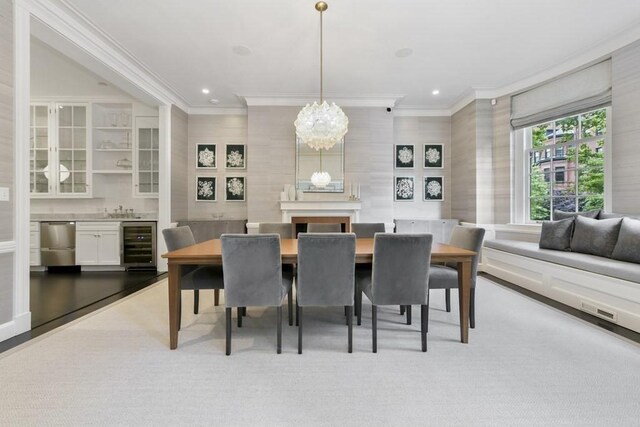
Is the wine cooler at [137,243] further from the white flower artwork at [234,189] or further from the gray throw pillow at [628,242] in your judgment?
the gray throw pillow at [628,242]

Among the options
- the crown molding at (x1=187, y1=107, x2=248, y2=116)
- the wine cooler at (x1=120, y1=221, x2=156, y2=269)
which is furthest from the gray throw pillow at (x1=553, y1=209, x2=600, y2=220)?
the wine cooler at (x1=120, y1=221, x2=156, y2=269)

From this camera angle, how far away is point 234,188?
5348mm

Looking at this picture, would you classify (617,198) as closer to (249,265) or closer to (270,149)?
(249,265)

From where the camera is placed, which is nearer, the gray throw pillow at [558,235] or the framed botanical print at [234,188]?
the gray throw pillow at [558,235]

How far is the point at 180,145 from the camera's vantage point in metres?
5.05

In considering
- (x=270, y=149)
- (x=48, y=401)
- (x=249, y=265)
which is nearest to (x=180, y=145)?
(x=270, y=149)

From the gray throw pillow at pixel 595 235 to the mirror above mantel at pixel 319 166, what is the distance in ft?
10.4

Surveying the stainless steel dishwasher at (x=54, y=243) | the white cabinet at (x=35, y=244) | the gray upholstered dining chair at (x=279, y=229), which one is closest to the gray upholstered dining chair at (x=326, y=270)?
the gray upholstered dining chair at (x=279, y=229)

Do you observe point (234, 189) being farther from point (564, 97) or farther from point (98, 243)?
point (564, 97)

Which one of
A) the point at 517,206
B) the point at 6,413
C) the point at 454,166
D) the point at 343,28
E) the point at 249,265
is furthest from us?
the point at 454,166

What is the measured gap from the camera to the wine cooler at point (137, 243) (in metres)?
4.58

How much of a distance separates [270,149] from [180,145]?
166 centimetres

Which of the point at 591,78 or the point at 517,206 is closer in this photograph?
the point at 591,78

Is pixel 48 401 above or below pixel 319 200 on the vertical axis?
below
